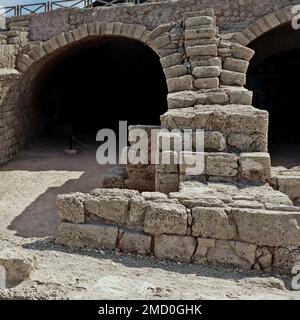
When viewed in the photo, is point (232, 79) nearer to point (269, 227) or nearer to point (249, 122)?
point (249, 122)

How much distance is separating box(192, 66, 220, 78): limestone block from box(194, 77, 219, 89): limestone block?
0.48 feet

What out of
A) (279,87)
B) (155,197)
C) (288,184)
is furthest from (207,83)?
(279,87)

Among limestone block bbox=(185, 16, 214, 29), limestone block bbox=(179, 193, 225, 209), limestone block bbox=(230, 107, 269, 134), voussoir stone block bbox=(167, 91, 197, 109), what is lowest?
limestone block bbox=(179, 193, 225, 209)

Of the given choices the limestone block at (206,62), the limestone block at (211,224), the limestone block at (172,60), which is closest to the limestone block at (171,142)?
the limestone block at (211,224)

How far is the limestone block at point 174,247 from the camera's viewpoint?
163 inches

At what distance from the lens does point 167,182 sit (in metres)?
5.48

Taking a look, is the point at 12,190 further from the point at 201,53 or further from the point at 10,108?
the point at 201,53

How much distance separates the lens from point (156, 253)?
13.9 feet

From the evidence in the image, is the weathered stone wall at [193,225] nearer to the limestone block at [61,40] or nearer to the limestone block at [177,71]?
the limestone block at [177,71]

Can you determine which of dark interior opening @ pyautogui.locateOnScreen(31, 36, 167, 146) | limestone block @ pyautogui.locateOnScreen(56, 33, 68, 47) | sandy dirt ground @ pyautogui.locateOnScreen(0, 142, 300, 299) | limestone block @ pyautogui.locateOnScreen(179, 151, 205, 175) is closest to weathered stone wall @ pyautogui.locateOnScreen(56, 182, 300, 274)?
sandy dirt ground @ pyautogui.locateOnScreen(0, 142, 300, 299)

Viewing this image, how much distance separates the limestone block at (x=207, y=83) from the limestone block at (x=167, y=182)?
2494 millimetres

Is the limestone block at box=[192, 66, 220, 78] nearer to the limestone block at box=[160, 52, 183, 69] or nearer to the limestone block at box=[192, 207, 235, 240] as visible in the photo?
the limestone block at box=[160, 52, 183, 69]

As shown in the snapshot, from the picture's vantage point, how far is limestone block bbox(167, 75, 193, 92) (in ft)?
23.9
